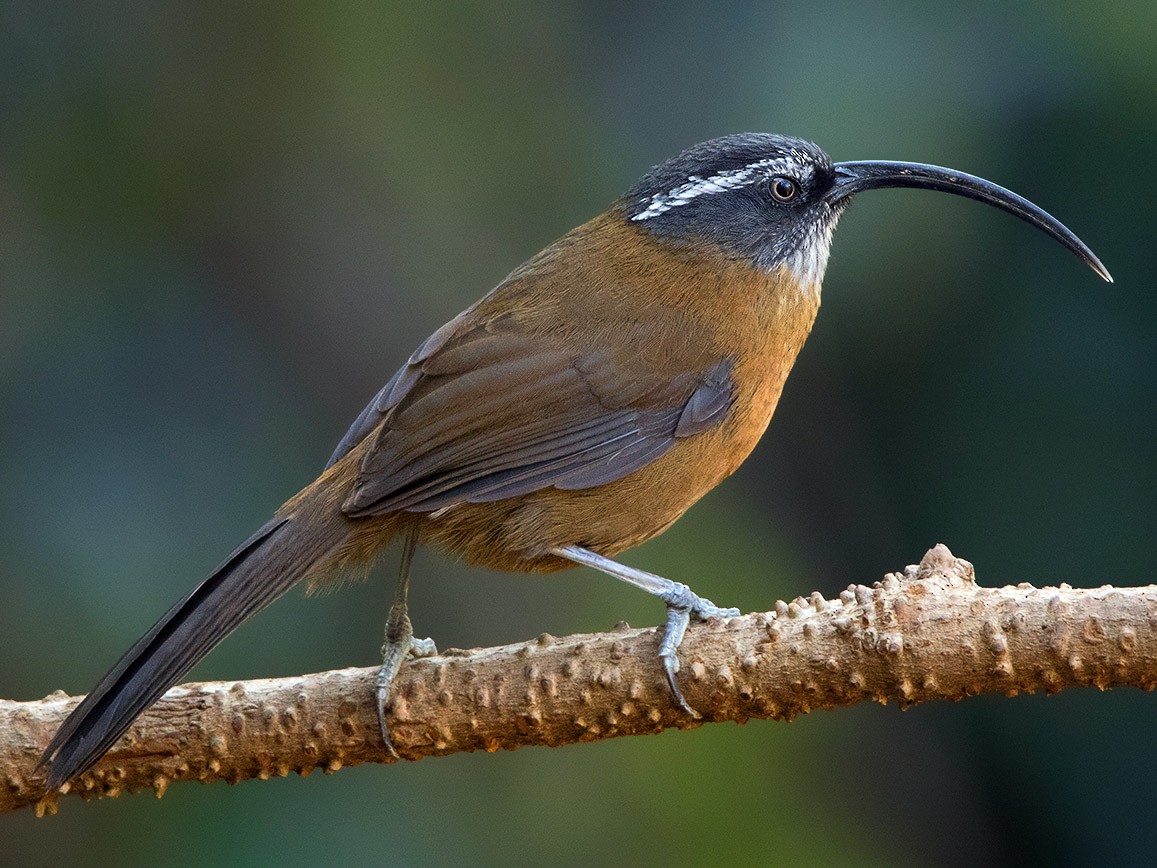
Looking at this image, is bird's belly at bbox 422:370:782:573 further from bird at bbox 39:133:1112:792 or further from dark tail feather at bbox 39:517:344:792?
dark tail feather at bbox 39:517:344:792

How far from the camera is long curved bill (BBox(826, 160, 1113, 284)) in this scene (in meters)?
4.04

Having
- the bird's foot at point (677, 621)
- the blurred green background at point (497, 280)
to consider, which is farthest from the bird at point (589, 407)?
the blurred green background at point (497, 280)

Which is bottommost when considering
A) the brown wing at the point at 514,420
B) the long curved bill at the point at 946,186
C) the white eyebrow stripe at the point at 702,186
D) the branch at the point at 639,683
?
the branch at the point at 639,683

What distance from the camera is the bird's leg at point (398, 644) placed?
3436 mm

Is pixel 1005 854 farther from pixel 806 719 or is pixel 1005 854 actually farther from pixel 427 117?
pixel 427 117

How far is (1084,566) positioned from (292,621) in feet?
8.70

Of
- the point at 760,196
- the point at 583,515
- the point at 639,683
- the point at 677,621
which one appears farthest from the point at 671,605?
the point at 760,196

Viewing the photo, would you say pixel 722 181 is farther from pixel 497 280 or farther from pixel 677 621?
pixel 677 621

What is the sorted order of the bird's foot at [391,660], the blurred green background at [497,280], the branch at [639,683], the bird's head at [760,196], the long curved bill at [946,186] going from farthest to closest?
the blurred green background at [497,280], the bird's head at [760,196], the long curved bill at [946,186], the bird's foot at [391,660], the branch at [639,683]

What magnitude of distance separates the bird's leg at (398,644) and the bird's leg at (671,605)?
1.39 feet

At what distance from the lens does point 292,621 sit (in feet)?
15.6

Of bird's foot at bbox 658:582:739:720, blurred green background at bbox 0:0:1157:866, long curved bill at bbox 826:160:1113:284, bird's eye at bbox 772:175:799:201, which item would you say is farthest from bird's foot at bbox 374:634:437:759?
long curved bill at bbox 826:160:1113:284

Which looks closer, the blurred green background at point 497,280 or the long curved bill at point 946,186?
the long curved bill at point 946,186

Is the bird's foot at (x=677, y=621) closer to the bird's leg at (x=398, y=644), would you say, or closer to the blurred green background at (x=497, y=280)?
the bird's leg at (x=398, y=644)
